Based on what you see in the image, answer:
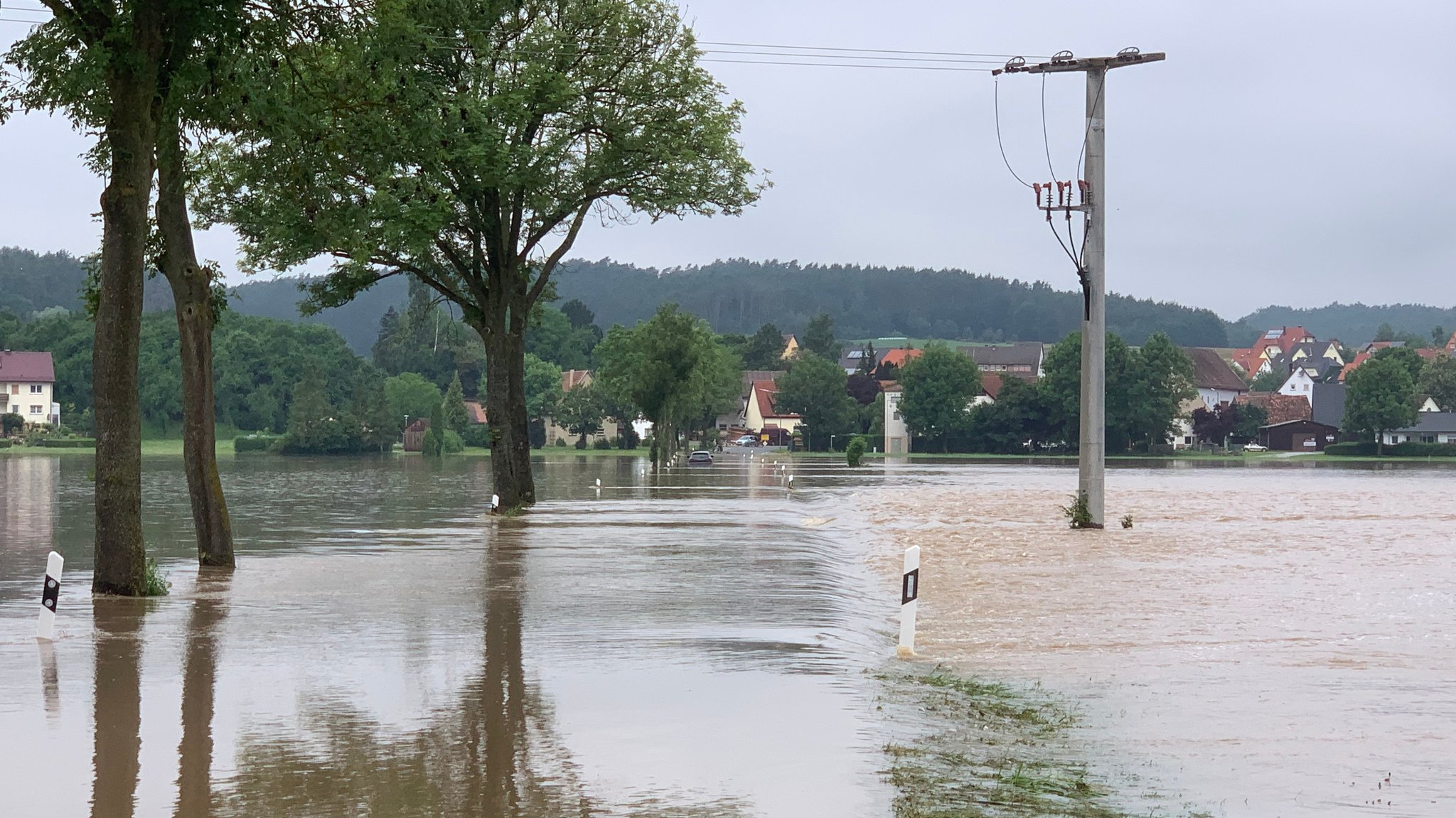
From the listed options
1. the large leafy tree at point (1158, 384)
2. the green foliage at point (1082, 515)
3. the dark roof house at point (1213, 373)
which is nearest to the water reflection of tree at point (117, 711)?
the green foliage at point (1082, 515)

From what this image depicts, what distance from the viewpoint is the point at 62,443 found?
A: 137 meters

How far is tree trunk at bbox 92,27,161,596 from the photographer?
1734 centimetres

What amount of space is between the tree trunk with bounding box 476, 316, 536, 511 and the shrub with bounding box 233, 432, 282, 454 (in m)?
109

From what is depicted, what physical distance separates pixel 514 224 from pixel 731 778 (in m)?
29.3

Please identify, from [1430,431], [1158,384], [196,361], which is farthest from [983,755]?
[1430,431]

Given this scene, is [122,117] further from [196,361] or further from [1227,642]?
[1227,642]

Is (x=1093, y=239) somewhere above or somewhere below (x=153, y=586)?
above

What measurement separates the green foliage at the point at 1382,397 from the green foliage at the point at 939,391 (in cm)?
3470

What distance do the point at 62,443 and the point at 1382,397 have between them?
117 m

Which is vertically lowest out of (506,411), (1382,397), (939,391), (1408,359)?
(506,411)

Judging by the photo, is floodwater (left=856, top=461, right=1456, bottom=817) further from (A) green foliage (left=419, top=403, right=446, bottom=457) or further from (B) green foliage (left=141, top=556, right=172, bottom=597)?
(A) green foliage (left=419, top=403, right=446, bottom=457)

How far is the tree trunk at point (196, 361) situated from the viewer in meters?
21.3

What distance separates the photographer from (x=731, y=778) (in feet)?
28.6

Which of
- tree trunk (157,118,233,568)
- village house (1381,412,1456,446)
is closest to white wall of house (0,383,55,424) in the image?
village house (1381,412,1456,446)
